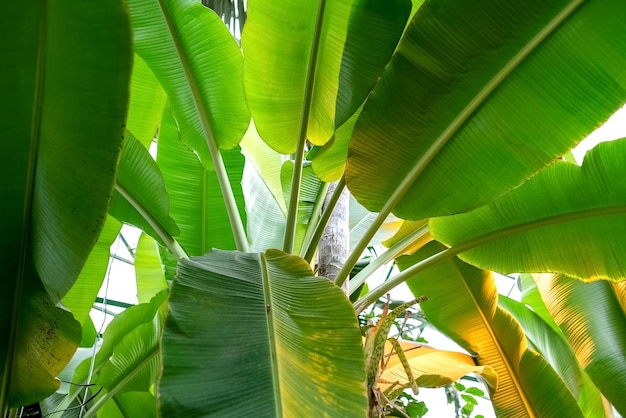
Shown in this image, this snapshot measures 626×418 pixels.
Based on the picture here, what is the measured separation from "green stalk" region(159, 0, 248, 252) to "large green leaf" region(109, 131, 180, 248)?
0.40 feet

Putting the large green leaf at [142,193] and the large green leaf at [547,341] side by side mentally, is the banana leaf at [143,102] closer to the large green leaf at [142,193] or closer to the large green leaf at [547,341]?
the large green leaf at [142,193]

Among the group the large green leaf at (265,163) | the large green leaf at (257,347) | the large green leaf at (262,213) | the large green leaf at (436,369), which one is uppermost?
the large green leaf at (265,163)

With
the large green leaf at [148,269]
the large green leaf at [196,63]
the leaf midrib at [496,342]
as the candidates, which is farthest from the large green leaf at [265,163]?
the leaf midrib at [496,342]

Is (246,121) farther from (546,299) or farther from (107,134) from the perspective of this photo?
(546,299)

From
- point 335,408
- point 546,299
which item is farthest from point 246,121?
point 546,299

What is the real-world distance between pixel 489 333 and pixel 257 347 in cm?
97

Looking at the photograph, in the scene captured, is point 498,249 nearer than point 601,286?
Yes

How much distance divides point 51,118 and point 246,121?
0.54m

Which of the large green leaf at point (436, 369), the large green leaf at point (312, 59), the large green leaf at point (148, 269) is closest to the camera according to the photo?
the large green leaf at point (312, 59)

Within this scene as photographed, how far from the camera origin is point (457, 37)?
0.87m

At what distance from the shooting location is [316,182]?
1489 mm

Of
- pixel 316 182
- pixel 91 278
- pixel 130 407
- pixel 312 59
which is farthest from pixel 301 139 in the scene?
pixel 130 407

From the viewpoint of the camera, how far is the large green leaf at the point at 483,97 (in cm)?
86

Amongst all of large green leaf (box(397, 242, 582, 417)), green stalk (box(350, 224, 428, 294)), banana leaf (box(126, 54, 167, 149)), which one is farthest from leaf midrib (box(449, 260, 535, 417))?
banana leaf (box(126, 54, 167, 149))
